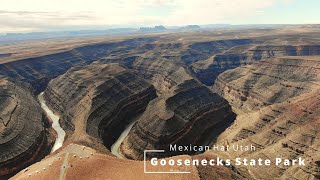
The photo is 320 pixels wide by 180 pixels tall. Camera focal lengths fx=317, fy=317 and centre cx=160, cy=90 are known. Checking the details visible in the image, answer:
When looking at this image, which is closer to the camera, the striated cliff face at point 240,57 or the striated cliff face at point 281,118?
the striated cliff face at point 281,118

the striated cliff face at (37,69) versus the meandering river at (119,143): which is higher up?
the striated cliff face at (37,69)

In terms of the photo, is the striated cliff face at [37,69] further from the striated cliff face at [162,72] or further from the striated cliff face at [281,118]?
the striated cliff face at [281,118]

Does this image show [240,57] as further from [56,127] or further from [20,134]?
[20,134]

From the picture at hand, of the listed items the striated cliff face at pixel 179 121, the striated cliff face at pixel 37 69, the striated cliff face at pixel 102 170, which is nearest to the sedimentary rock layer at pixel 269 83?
the striated cliff face at pixel 179 121

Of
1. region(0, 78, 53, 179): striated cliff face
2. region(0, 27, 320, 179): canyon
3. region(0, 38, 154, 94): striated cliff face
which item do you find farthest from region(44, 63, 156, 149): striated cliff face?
region(0, 38, 154, 94): striated cliff face

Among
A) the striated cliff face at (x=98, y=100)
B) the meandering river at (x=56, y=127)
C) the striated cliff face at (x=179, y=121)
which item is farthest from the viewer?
the striated cliff face at (x=98, y=100)

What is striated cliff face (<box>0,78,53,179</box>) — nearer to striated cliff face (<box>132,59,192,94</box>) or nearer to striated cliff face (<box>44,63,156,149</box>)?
striated cliff face (<box>44,63,156,149</box>)

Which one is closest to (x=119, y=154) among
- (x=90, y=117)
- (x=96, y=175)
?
(x=90, y=117)

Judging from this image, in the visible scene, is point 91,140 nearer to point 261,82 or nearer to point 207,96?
point 207,96
